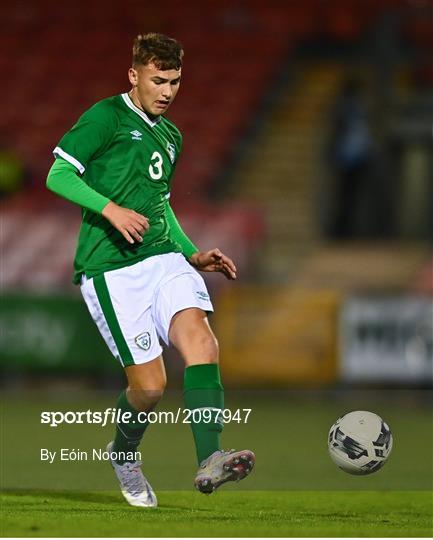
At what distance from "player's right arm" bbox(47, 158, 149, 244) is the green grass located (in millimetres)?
1153

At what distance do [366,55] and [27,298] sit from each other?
6814 mm

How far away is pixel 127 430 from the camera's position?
6.11m

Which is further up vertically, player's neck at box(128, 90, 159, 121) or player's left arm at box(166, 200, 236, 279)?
player's neck at box(128, 90, 159, 121)

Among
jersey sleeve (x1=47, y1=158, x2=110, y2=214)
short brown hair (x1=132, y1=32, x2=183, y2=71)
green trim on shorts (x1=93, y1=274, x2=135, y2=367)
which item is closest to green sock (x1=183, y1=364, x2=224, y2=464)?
green trim on shorts (x1=93, y1=274, x2=135, y2=367)

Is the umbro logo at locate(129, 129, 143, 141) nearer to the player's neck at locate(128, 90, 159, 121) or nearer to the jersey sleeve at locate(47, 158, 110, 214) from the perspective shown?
the player's neck at locate(128, 90, 159, 121)

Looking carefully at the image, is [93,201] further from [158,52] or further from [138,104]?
[158,52]

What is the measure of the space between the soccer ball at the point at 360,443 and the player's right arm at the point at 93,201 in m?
1.29

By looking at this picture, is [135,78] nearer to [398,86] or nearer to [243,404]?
[243,404]

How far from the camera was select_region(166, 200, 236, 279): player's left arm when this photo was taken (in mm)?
5922

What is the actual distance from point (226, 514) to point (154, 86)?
1.84 metres

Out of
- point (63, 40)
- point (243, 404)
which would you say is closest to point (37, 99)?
point (63, 40)

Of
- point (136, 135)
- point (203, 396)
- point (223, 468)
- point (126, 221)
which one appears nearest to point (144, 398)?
point (203, 396)

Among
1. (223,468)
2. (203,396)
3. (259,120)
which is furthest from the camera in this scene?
(259,120)

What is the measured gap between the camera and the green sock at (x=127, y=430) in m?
6.05
